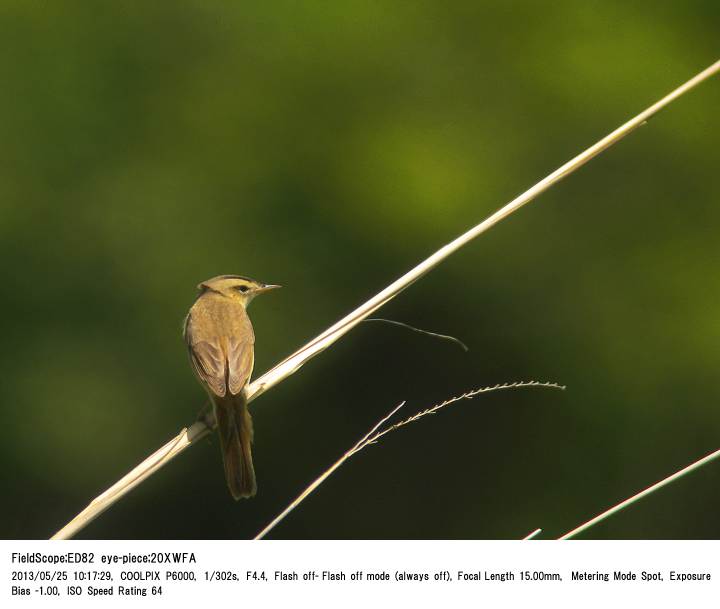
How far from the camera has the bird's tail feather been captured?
3.08m

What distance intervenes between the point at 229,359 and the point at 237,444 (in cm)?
34

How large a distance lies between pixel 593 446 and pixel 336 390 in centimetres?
207

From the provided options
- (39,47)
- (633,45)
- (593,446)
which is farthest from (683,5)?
(39,47)

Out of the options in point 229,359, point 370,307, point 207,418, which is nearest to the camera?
point 370,307

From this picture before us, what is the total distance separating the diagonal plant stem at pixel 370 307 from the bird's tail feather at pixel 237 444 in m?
0.42

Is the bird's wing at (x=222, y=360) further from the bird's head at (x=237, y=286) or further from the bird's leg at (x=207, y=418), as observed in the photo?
the bird's head at (x=237, y=286)

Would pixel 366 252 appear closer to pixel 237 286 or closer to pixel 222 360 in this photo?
pixel 237 286

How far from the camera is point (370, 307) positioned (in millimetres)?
2439

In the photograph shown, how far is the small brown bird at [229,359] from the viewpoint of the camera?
123 inches

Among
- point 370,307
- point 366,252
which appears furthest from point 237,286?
point 366,252

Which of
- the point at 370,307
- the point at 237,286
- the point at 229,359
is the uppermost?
the point at 370,307

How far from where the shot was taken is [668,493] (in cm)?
872

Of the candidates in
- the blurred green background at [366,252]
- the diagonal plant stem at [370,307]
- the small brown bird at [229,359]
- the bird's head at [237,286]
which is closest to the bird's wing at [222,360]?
the small brown bird at [229,359]

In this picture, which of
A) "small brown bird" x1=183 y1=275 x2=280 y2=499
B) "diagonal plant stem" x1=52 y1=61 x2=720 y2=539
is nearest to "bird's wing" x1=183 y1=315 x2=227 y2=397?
"small brown bird" x1=183 y1=275 x2=280 y2=499
